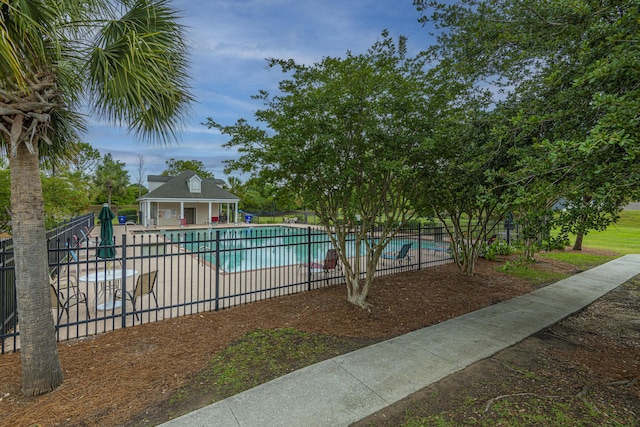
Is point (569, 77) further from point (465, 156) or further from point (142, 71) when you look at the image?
point (142, 71)

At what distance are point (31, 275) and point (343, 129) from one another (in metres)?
4.59

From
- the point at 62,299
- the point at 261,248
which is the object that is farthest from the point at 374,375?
the point at 62,299

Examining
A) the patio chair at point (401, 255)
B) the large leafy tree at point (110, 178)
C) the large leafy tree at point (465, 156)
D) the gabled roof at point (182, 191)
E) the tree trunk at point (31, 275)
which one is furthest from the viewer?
the large leafy tree at point (110, 178)

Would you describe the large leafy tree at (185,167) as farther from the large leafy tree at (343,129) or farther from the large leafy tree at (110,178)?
the large leafy tree at (343,129)

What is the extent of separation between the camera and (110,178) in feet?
132

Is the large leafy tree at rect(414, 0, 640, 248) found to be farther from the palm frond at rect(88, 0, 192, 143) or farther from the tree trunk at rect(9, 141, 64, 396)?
the tree trunk at rect(9, 141, 64, 396)

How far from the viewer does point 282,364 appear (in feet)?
12.6

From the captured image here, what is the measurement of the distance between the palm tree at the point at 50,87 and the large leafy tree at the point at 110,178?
4051cm

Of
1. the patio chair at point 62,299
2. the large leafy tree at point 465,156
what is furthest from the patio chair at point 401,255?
the patio chair at point 62,299

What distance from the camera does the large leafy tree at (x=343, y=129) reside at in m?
4.85

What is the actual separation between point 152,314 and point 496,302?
7.57 meters

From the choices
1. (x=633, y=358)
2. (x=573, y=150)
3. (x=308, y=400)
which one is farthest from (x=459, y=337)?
(x=573, y=150)

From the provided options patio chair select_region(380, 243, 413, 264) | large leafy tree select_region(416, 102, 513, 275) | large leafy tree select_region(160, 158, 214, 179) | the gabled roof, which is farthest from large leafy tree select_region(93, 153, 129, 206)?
large leafy tree select_region(416, 102, 513, 275)

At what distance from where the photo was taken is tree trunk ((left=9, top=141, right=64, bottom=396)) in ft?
9.91
